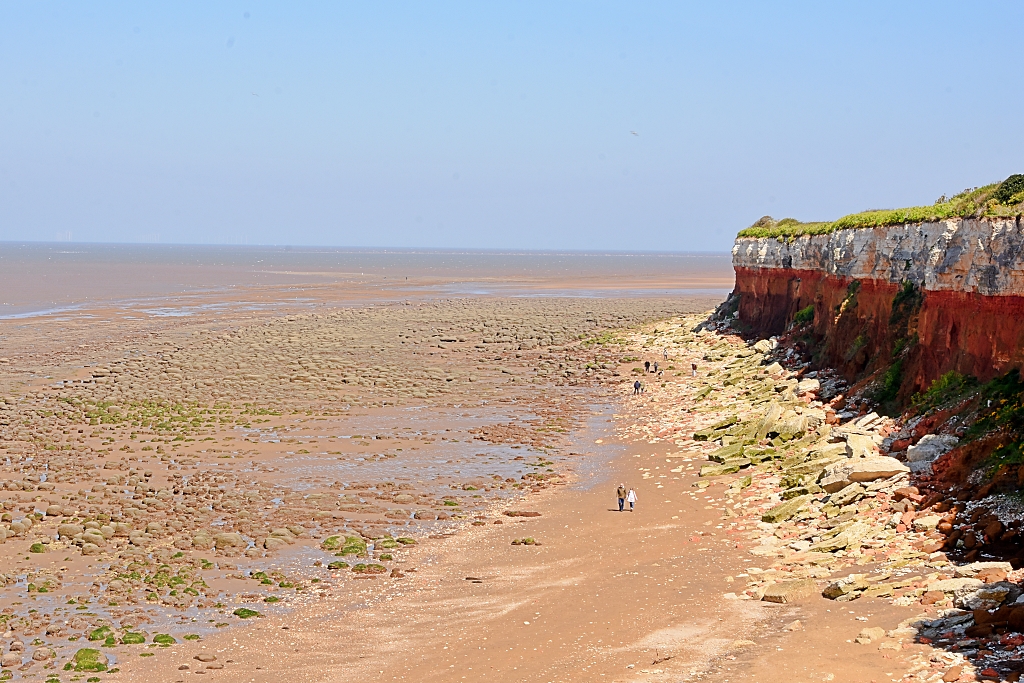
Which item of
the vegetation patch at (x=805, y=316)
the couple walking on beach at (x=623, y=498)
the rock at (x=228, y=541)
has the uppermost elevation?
the vegetation patch at (x=805, y=316)

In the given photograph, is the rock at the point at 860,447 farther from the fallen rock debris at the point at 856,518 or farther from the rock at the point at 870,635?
the rock at the point at 870,635

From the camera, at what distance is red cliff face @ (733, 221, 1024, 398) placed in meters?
24.6

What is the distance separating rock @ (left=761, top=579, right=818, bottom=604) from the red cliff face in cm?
890

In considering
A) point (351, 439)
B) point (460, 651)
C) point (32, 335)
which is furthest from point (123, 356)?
point (460, 651)

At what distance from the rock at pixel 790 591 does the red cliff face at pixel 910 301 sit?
8.90 m

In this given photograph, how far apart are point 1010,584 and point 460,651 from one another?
9237 mm

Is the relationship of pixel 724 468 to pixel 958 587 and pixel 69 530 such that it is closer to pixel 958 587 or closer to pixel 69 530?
pixel 958 587

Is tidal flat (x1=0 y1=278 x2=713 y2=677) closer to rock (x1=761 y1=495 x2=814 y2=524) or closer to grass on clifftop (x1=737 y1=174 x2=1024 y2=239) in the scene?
rock (x1=761 y1=495 x2=814 y2=524)

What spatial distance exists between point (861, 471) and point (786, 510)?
197cm

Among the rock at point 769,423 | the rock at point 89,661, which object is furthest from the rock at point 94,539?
the rock at point 769,423

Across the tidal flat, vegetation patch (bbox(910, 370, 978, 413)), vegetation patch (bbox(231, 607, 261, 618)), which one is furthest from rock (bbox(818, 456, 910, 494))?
vegetation patch (bbox(231, 607, 261, 618))

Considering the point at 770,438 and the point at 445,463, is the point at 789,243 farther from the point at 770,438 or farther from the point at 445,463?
the point at 445,463

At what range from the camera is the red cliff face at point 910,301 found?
80.7 feet

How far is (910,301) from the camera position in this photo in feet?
107
